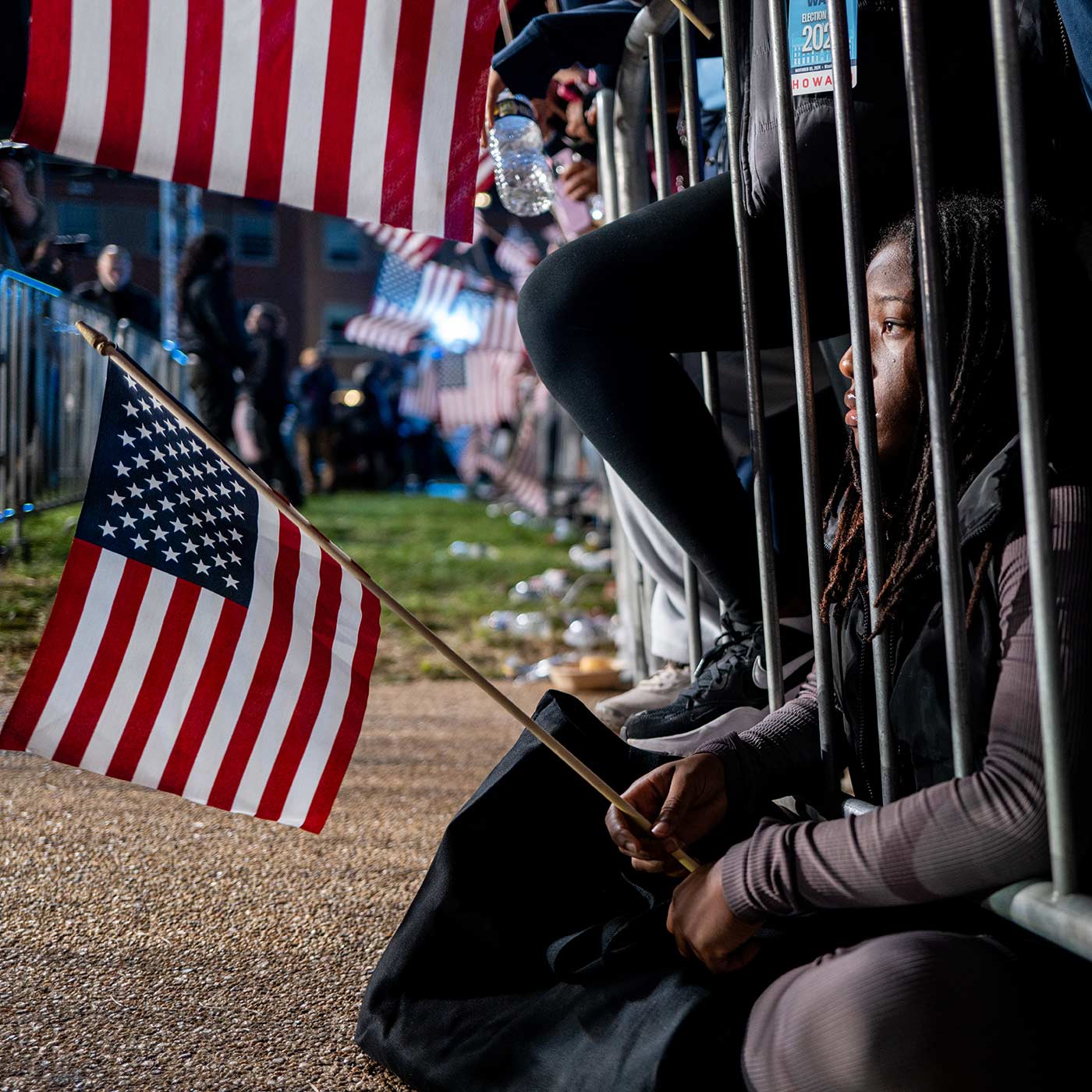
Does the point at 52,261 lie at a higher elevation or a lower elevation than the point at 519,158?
higher

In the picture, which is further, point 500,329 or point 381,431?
point 381,431

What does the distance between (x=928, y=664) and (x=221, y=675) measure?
0.96 metres

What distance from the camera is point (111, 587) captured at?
5.84 feet

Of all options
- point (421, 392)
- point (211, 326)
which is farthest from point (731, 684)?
point (421, 392)

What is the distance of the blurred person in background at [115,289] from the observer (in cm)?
960

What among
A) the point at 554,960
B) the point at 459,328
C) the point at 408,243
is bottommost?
the point at 554,960

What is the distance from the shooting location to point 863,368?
1.63 metres

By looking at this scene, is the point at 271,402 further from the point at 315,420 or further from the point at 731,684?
the point at 731,684

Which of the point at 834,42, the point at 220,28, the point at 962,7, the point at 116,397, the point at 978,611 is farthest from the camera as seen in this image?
the point at 220,28

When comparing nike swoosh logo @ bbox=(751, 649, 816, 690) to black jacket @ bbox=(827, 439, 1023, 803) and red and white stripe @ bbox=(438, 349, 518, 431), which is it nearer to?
black jacket @ bbox=(827, 439, 1023, 803)

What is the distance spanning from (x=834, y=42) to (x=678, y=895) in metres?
1.09

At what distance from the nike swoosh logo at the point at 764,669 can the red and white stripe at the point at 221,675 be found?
0.78 meters

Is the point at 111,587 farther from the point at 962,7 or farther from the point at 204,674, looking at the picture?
the point at 962,7

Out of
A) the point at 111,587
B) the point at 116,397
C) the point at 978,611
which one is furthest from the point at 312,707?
the point at 978,611
